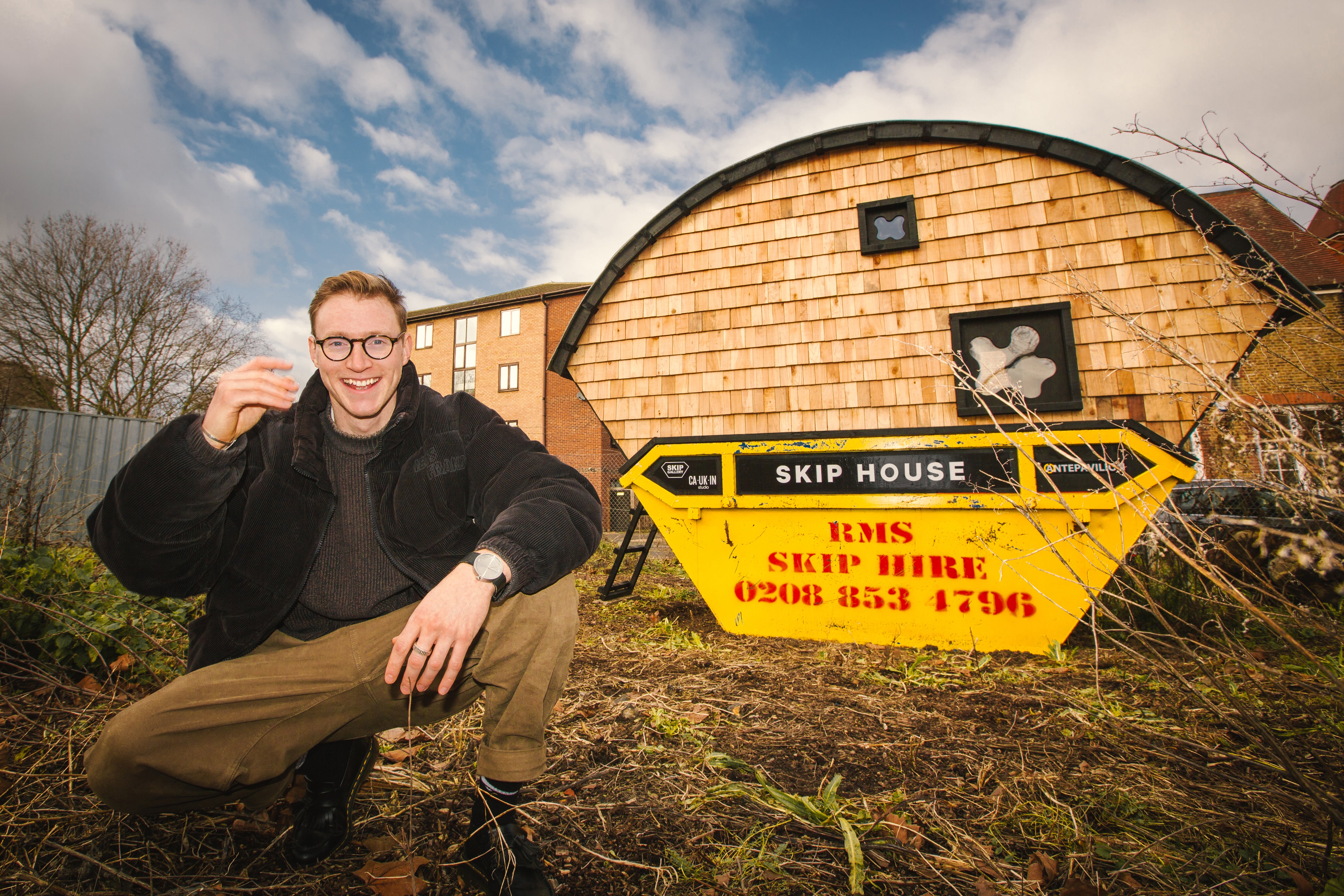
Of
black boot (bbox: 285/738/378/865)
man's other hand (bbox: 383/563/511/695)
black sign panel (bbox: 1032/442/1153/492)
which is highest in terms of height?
black sign panel (bbox: 1032/442/1153/492)

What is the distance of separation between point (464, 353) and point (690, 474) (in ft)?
76.3

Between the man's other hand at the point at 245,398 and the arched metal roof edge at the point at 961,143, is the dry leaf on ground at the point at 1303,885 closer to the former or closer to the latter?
the man's other hand at the point at 245,398

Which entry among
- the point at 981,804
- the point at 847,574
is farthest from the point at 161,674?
the point at 847,574

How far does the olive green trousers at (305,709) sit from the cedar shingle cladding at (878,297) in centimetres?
412

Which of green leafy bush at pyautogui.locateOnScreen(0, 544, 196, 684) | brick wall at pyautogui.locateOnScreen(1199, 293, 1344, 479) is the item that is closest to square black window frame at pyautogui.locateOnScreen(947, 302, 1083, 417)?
brick wall at pyautogui.locateOnScreen(1199, 293, 1344, 479)

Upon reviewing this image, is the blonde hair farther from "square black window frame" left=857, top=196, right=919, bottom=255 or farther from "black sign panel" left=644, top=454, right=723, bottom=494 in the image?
"square black window frame" left=857, top=196, right=919, bottom=255

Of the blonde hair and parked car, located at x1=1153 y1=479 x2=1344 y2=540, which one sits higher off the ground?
the blonde hair

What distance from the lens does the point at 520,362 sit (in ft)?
76.8

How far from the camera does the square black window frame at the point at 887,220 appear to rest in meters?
5.25

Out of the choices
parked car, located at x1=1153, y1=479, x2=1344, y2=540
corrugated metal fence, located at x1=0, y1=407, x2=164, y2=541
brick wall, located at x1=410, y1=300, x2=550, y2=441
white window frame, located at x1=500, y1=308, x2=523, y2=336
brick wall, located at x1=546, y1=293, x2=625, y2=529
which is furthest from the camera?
white window frame, located at x1=500, y1=308, x2=523, y2=336

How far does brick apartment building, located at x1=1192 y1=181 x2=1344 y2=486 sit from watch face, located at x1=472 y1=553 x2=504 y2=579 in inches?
77.6

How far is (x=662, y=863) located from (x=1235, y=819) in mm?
1819

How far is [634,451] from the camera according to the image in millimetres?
6027

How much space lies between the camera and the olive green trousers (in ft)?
4.60
